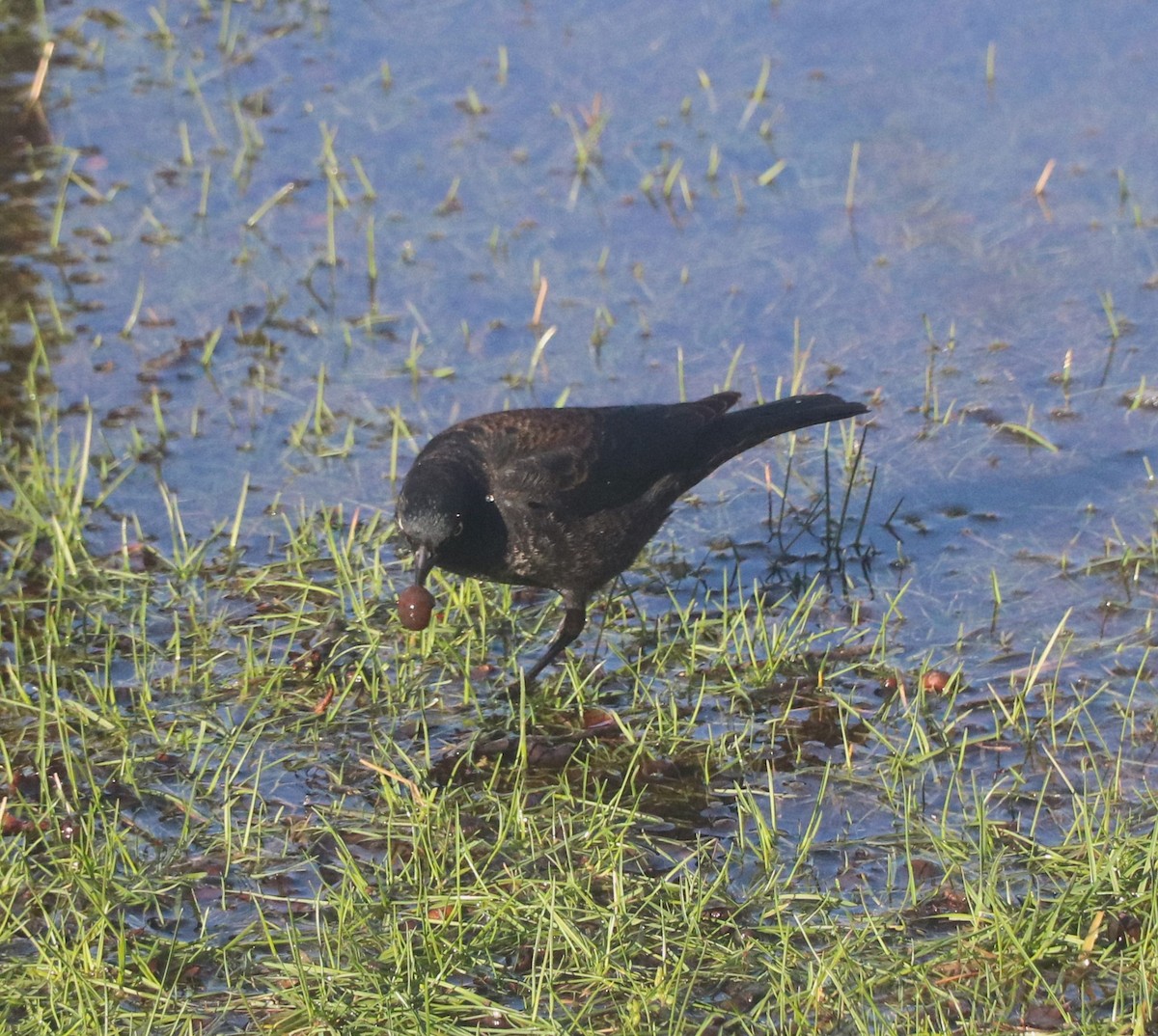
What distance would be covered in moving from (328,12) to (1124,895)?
26.3ft

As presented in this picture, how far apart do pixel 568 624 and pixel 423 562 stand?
1.96 ft

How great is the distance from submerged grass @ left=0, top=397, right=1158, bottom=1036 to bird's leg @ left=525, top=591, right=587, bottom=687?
0.32 feet

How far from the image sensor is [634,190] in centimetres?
859

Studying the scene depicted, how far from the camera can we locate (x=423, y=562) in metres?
5.13

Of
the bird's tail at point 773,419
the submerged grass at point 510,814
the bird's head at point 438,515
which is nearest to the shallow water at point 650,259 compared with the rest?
the submerged grass at point 510,814

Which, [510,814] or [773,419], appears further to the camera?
[773,419]

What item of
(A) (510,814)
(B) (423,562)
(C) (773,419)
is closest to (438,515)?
(B) (423,562)

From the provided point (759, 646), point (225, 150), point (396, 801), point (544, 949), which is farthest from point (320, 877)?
point (225, 150)

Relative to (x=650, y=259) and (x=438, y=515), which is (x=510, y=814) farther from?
(x=650, y=259)

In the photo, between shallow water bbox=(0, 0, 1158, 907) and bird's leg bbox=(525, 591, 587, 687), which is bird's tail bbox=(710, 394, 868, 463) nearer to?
shallow water bbox=(0, 0, 1158, 907)

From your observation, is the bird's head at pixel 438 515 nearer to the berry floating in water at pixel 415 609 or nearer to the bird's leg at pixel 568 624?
the berry floating in water at pixel 415 609

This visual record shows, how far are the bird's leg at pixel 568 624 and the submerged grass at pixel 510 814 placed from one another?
0.32ft

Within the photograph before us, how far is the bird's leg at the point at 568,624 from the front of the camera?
5.43m

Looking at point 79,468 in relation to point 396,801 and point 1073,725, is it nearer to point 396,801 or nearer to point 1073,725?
point 396,801
